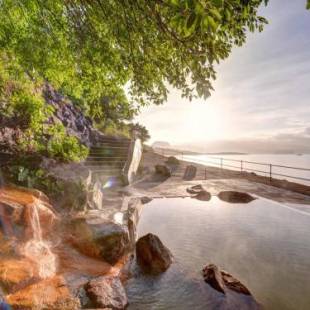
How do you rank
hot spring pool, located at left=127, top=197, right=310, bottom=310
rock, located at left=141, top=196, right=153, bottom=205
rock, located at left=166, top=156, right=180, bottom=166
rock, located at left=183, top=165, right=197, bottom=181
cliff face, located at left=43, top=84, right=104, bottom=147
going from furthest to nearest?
rock, located at left=166, top=156, right=180, bottom=166
rock, located at left=183, top=165, right=197, bottom=181
cliff face, located at left=43, top=84, right=104, bottom=147
rock, located at left=141, top=196, right=153, bottom=205
hot spring pool, located at left=127, top=197, right=310, bottom=310

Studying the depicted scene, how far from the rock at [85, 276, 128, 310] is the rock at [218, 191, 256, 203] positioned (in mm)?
8767

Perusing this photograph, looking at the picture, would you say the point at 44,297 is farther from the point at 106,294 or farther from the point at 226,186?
the point at 226,186

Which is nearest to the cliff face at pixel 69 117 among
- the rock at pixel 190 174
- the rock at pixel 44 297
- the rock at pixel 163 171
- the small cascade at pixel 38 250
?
the rock at pixel 163 171

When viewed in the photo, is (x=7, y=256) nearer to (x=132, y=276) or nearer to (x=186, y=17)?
(x=132, y=276)

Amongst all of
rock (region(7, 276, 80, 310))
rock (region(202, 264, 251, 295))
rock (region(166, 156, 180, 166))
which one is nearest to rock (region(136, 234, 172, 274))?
rock (region(202, 264, 251, 295))

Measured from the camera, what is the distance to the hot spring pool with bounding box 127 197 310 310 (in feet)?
14.5

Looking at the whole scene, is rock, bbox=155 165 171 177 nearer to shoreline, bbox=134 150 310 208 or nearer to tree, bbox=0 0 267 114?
shoreline, bbox=134 150 310 208

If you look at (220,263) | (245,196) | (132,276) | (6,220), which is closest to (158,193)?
(245,196)

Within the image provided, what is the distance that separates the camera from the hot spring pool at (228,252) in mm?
4430

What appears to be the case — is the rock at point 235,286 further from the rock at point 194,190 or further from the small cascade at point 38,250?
the rock at point 194,190

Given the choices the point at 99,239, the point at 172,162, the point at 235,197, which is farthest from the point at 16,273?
the point at 172,162

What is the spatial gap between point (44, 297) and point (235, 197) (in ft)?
33.1

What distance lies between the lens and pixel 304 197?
452 inches

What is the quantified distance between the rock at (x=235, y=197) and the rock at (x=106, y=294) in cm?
877
